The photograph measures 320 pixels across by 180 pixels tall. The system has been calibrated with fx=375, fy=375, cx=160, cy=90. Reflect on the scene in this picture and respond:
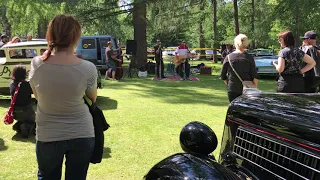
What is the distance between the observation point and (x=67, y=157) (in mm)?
2850

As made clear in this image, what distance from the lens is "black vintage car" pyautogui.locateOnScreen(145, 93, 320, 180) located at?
215cm

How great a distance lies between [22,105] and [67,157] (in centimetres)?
381

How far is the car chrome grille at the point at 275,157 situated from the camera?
2.09 metres

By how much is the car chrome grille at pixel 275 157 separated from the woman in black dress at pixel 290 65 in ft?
9.73

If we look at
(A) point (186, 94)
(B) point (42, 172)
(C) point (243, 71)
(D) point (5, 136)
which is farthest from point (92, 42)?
→ (B) point (42, 172)

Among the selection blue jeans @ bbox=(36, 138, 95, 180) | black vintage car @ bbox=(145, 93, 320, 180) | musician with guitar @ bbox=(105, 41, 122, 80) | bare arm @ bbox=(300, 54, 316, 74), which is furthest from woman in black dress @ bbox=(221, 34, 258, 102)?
musician with guitar @ bbox=(105, 41, 122, 80)

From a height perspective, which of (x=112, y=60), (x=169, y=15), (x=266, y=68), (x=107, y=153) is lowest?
(x=107, y=153)

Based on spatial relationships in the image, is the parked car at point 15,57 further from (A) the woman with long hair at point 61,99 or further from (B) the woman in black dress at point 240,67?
(A) the woman with long hair at point 61,99

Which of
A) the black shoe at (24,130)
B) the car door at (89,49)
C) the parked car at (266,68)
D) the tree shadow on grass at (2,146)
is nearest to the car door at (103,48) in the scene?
the car door at (89,49)

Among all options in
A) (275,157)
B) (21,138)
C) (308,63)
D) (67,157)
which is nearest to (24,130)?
(21,138)

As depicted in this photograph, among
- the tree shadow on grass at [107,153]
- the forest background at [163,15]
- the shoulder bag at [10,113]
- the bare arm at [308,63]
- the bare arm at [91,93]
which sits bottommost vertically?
the tree shadow on grass at [107,153]

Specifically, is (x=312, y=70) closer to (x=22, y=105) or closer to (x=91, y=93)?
(x=91, y=93)

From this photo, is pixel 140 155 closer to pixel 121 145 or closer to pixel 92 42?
pixel 121 145

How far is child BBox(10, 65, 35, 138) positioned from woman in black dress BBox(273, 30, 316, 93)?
13.4 feet
